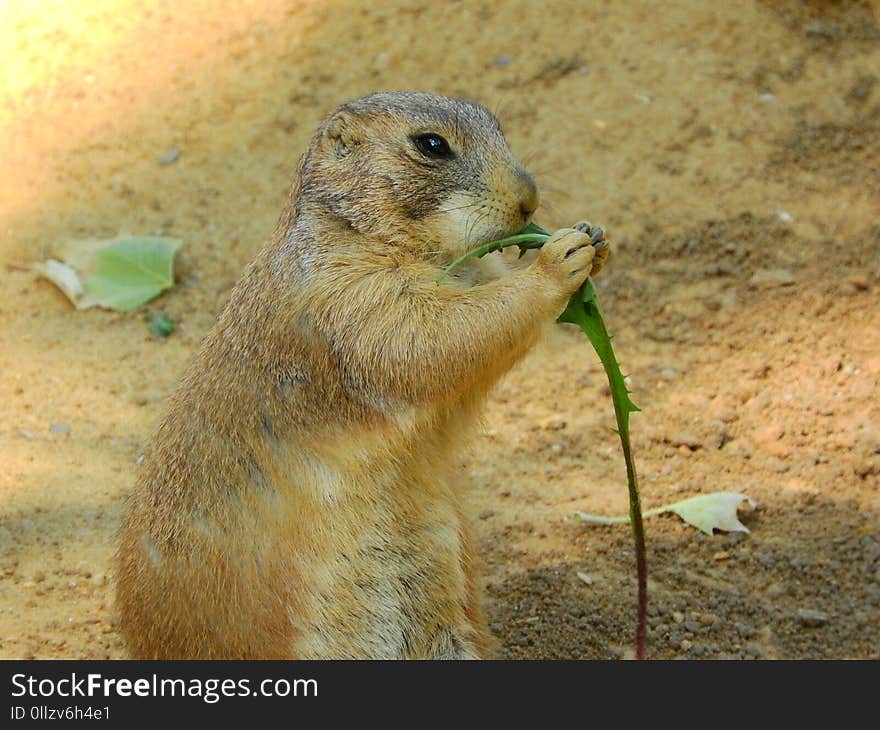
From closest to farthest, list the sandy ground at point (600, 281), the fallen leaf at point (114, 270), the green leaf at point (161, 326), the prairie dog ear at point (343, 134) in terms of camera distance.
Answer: the prairie dog ear at point (343, 134), the sandy ground at point (600, 281), the green leaf at point (161, 326), the fallen leaf at point (114, 270)

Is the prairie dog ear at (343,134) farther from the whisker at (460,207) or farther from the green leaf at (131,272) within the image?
the green leaf at (131,272)

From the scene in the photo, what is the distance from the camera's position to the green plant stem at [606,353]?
3881 mm

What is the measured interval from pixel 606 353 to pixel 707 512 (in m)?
1.62

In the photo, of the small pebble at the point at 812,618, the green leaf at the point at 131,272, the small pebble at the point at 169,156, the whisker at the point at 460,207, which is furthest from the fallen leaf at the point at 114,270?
the small pebble at the point at 812,618

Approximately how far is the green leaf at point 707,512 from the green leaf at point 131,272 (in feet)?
10.1

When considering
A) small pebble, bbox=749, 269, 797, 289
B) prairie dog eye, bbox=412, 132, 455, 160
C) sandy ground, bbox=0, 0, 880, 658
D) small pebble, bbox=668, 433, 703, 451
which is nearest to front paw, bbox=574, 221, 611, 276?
prairie dog eye, bbox=412, 132, 455, 160

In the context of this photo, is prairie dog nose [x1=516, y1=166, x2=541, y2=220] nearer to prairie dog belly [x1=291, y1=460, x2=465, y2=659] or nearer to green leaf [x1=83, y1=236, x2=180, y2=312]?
prairie dog belly [x1=291, y1=460, x2=465, y2=659]

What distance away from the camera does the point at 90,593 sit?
16.7ft

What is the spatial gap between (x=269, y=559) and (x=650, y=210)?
3908mm

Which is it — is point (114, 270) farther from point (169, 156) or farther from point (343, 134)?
point (343, 134)

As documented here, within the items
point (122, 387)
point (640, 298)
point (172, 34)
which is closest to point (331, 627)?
point (122, 387)

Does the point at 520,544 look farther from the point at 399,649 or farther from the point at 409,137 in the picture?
the point at 409,137

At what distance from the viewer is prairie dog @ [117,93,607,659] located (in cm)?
398

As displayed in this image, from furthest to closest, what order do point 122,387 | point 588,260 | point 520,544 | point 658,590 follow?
point 122,387 → point 520,544 → point 658,590 → point 588,260
